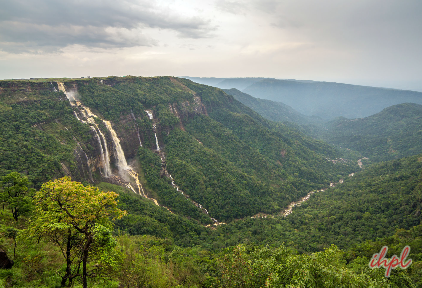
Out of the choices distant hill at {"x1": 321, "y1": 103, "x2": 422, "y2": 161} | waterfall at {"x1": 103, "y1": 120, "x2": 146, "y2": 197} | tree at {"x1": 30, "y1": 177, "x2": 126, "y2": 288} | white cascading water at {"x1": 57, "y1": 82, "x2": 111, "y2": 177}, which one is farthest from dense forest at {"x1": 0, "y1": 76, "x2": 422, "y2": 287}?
distant hill at {"x1": 321, "y1": 103, "x2": 422, "y2": 161}

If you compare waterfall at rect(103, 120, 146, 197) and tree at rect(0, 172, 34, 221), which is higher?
tree at rect(0, 172, 34, 221)

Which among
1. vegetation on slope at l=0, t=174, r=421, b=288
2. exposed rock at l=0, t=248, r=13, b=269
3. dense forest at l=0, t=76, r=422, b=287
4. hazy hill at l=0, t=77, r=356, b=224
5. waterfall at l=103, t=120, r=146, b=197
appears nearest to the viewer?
vegetation on slope at l=0, t=174, r=421, b=288

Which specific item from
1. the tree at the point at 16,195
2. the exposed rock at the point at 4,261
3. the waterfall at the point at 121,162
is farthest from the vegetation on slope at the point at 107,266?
the waterfall at the point at 121,162

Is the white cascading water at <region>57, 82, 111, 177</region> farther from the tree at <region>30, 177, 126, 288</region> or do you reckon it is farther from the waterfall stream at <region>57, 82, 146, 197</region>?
the tree at <region>30, 177, 126, 288</region>

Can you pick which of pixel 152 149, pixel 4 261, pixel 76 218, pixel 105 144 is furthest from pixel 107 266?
pixel 152 149

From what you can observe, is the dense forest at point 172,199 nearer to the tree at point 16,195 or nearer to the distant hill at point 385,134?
the tree at point 16,195

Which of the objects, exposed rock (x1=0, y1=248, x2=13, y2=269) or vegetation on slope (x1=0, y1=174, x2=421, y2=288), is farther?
exposed rock (x1=0, y1=248, x2=13, y2=269)

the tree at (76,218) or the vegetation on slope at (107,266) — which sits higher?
the tree at (76,218)
